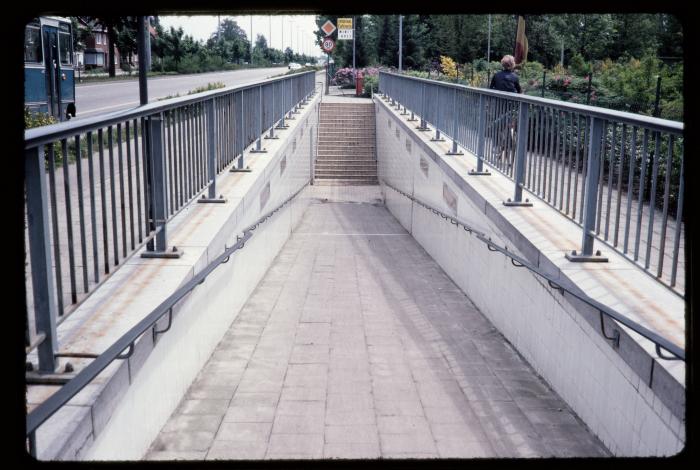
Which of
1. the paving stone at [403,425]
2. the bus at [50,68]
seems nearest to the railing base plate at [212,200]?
the paving stone at [403,425]

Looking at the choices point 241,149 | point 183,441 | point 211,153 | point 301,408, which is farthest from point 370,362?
point 241,149

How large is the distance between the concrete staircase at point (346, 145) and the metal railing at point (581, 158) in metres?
7.49

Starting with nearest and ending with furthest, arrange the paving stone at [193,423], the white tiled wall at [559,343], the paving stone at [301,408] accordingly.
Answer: the white tiled wall at [559,343] → the paving stone at [193,423] → the paving stone at [301,408]

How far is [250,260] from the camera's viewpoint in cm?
723

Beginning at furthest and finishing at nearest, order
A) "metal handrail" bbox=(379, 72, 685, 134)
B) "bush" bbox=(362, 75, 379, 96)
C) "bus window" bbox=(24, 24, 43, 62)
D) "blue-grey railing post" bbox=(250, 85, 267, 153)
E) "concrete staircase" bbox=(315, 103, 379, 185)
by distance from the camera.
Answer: "bush" bbox=(362, 75, 379, 96), "concrete staircase" bbox=(315, 103, 379, 185), "bus window" bbox=(24, 24, 43, 62), "blue-grey railing post" bbox=(250, 85, 267, 153), "metal handrail" bbox=(379, 72, 685, 134)

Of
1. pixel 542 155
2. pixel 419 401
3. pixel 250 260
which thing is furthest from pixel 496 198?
pixel 419 401

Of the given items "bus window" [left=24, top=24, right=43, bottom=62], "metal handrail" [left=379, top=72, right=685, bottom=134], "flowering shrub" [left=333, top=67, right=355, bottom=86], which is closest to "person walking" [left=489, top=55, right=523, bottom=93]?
"metal handrail" [left=379, top=72, right=685, bottom=134]

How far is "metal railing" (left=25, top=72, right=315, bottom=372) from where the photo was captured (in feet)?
9.36

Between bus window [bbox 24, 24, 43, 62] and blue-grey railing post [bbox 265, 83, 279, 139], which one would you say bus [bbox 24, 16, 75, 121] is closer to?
bus window [bbox 24, 24, 43, 62]

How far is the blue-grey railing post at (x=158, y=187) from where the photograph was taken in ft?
15.2

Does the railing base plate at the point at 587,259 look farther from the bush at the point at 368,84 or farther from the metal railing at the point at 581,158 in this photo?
the bush at the point at 368,84

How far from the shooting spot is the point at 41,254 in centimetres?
283

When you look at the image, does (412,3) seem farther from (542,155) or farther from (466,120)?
(466,120)

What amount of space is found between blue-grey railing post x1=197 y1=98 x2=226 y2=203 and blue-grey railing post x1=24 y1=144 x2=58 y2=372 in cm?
365
